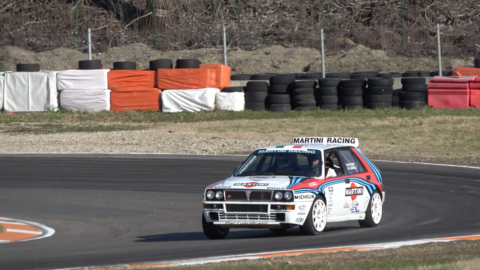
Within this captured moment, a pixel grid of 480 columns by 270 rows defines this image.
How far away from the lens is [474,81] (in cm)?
2581

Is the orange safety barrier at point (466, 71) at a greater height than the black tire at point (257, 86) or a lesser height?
greater

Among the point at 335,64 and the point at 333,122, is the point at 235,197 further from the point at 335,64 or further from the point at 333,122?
the point at 335,64

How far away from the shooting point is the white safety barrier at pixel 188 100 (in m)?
28.2

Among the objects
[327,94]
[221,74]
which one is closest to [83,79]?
[221,74]

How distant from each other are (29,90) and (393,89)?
12.7m

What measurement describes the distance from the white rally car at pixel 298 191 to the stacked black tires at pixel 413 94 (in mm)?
15229

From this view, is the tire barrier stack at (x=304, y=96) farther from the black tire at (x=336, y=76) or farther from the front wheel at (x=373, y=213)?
the front wheel at (x=373, y=213)

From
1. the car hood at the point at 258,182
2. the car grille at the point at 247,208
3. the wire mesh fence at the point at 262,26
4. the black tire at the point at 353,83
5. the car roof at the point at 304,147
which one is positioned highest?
the wire mesh fence at the point at 262,26

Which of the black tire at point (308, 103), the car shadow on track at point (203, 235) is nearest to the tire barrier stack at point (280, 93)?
the black tire at point (308, 103)

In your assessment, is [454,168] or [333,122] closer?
[454,168]

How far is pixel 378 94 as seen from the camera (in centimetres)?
2670

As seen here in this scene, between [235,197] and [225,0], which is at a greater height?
[225,0]

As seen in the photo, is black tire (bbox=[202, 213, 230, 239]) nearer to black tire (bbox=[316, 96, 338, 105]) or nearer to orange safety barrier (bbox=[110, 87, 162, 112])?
black tire (bbox=[316, 96, 338, 105])

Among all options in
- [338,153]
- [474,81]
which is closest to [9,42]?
[474,81]
